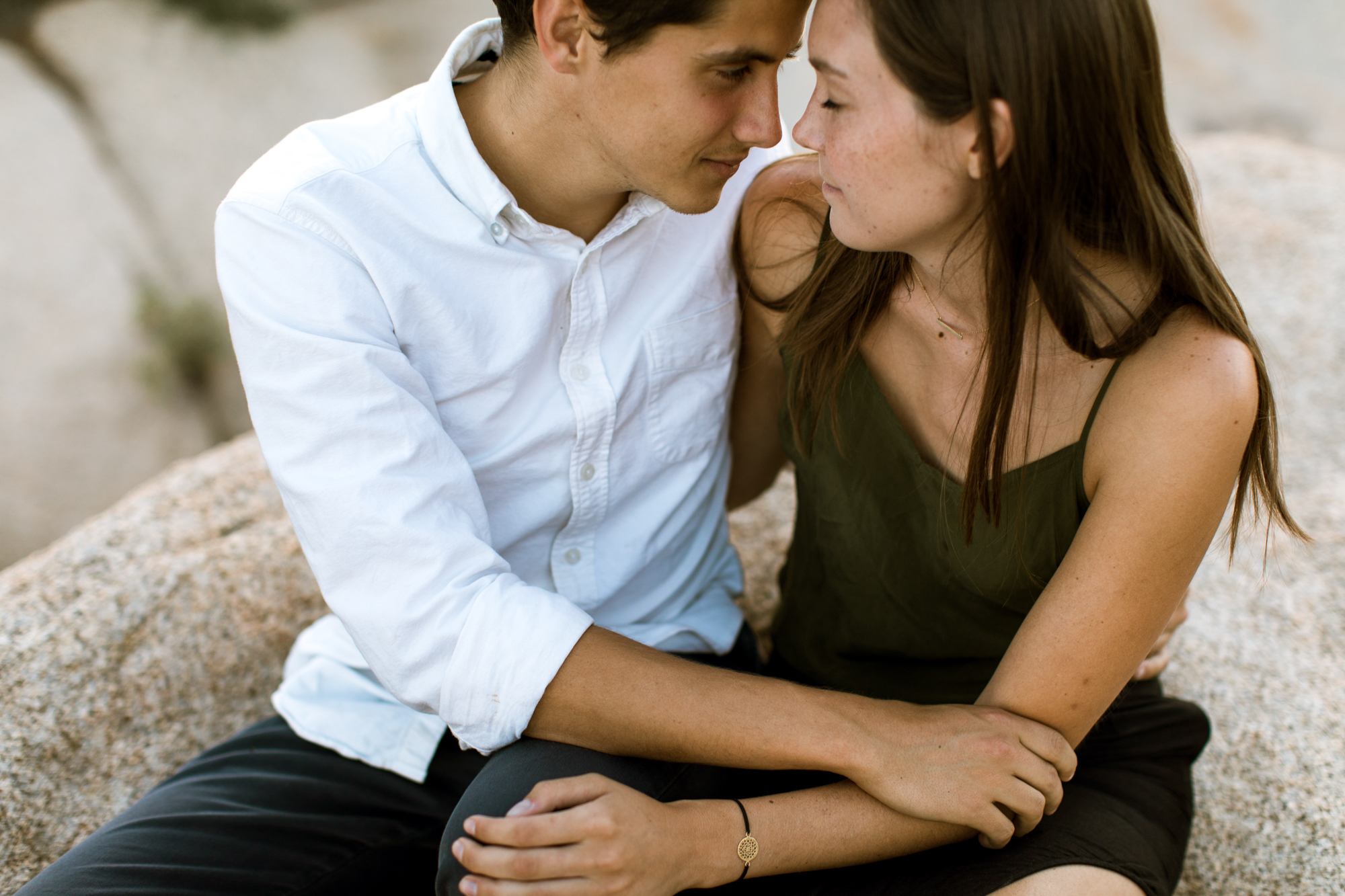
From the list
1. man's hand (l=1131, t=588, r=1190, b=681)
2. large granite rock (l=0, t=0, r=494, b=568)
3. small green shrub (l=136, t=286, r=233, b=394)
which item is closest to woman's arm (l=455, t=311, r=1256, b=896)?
man's hand (l=1131, t=588, r=1190, b=681)

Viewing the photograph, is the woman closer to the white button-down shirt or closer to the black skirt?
the black skirt

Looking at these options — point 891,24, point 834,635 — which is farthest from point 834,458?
point 891,24

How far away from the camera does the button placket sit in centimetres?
167

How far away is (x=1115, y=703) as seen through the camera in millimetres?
1788

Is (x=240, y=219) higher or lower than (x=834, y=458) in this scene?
higher

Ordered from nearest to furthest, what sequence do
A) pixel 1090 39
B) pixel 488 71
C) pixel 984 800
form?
pixel 1090 39
pixel 984 800
pixel 488 71

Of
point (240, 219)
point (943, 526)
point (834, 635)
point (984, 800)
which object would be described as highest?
point (240, 219)

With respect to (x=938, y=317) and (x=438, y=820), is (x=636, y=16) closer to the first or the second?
(x=938, y=317)

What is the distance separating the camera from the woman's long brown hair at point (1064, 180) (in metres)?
1.25

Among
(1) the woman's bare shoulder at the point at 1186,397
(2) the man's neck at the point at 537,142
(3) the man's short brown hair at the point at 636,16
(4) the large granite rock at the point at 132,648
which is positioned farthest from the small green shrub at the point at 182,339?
(1) the woman's bare shoulder at the point at 1186,397

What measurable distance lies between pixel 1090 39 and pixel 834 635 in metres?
1.07

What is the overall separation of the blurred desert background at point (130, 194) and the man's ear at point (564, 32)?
130 inches

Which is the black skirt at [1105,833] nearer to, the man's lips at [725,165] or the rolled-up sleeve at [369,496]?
the rolled-up sleeve at [369,496]

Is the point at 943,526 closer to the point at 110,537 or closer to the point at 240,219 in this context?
the point at 240,219
